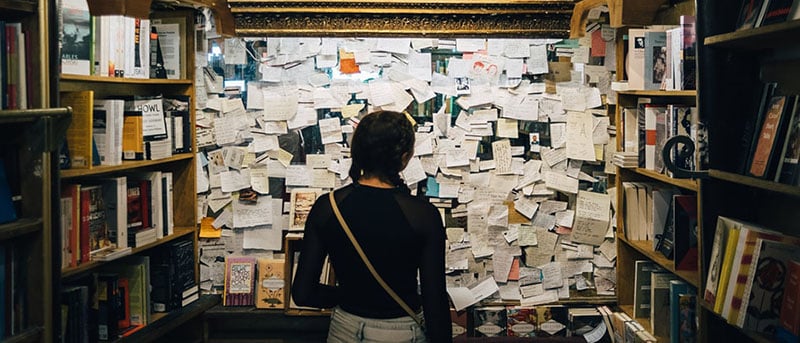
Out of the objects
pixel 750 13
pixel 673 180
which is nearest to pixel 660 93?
pixel 673 180

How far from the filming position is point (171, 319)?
3322mm

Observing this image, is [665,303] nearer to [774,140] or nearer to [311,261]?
[774,140]

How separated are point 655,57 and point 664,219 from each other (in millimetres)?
665

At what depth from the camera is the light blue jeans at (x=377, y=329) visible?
204 centimetres

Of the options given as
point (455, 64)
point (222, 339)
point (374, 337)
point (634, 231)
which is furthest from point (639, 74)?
point (222, 339)

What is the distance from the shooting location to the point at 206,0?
3.15 m

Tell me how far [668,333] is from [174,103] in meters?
2.43

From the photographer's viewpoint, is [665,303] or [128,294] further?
[128,294]

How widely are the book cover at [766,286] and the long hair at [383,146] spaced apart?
3.12ft

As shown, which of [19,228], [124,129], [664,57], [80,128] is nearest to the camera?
[19,228]

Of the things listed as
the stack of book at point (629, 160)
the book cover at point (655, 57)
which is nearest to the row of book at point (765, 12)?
the book cover at point (655, 57)

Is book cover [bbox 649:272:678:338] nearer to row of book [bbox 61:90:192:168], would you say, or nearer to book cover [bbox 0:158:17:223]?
row of book [bbox 61:90:192:168]

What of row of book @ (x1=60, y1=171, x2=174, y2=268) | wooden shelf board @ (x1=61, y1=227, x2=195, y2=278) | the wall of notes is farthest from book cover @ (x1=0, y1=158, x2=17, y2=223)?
the wall of notes

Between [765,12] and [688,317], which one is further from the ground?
[765,12]
